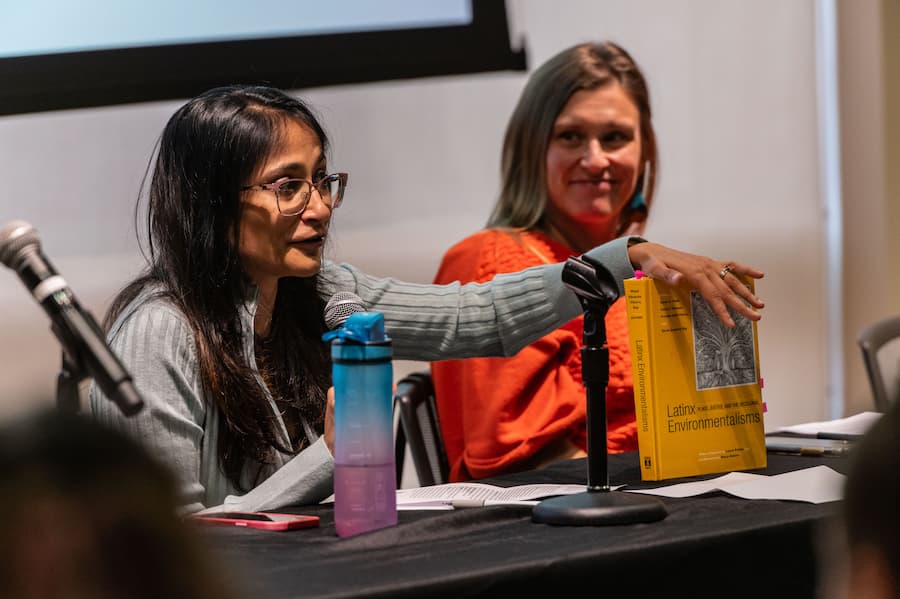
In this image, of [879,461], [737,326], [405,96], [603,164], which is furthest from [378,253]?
[879,461]

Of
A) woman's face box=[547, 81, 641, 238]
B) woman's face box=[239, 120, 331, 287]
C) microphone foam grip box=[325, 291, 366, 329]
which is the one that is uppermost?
woman's face box=[547, 81, 641, 238]

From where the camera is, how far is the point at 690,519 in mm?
1492

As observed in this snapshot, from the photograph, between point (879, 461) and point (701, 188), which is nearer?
point (879, 461)

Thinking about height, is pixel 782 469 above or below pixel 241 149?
below

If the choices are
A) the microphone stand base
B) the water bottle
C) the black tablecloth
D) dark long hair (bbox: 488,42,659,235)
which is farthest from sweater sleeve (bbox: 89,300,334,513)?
dark long hair (bbox: 488,42,659,235)

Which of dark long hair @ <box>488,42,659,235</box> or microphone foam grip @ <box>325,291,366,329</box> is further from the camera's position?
dark long hair @ <box>488,42,659,235</box>

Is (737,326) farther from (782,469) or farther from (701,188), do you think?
(701,188)

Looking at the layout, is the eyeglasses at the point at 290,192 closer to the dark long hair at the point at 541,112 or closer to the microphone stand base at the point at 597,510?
the microphone stand base at the point at 597,510

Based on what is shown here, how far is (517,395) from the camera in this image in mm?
2600

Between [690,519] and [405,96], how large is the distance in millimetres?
A: 2468

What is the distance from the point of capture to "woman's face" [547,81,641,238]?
2941 millimetres

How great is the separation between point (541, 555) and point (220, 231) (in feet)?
3.26

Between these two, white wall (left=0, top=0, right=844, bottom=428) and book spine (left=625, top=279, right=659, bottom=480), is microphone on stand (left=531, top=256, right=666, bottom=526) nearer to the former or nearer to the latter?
book spine (left=625, top=279, right=659, bottom=480)

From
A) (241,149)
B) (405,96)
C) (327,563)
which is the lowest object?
(327,563)
